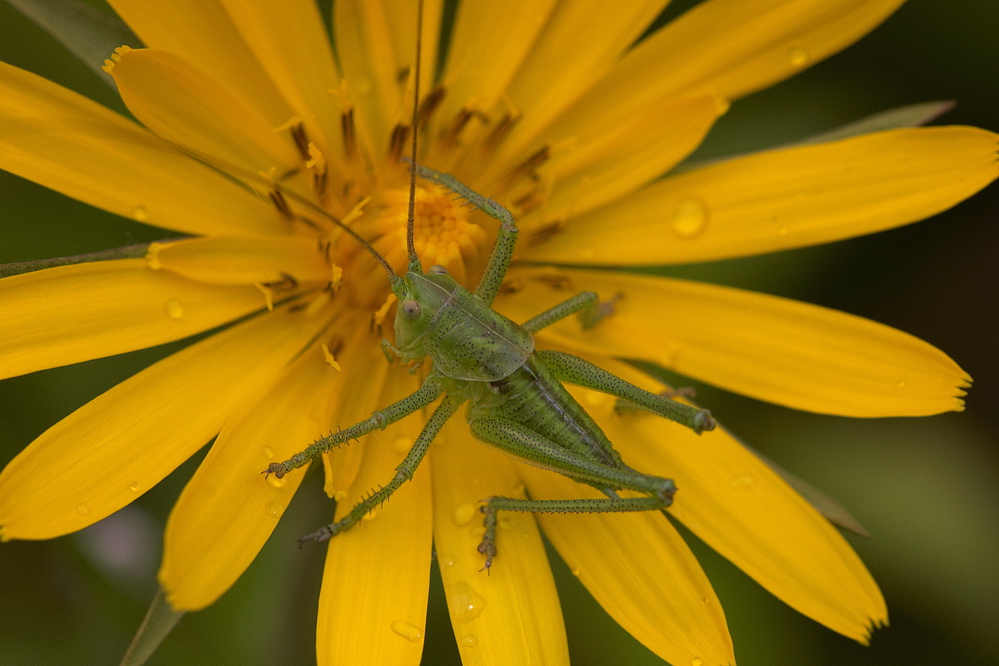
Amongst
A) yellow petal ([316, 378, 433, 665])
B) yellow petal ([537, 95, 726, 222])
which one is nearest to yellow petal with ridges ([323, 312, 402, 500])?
yellow petal ([316, 378, 433, 665])

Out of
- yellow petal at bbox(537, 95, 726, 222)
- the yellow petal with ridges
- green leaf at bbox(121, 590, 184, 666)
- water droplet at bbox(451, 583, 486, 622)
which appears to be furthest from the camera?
yellow petal at bbox(537, 95, 726, 222)

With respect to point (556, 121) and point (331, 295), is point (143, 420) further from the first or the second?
point (556, 121)

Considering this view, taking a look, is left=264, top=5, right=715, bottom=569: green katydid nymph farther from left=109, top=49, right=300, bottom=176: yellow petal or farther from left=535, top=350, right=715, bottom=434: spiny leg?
left=109, top=49, right=300, bottom=176: yellow petal

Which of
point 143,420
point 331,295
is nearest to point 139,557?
point 143,420

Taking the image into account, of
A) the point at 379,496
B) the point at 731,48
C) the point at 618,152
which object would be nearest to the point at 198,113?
the point at 379,496

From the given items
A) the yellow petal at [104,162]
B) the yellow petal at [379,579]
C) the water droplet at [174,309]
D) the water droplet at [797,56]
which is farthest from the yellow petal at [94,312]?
the water droplet at [797,56]

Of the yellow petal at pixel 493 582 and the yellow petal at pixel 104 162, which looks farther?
the yellow petal at pixel 493 582

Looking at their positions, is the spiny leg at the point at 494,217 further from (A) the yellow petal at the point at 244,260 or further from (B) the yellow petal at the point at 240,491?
(B) the yellow petal at the point at 240,491
